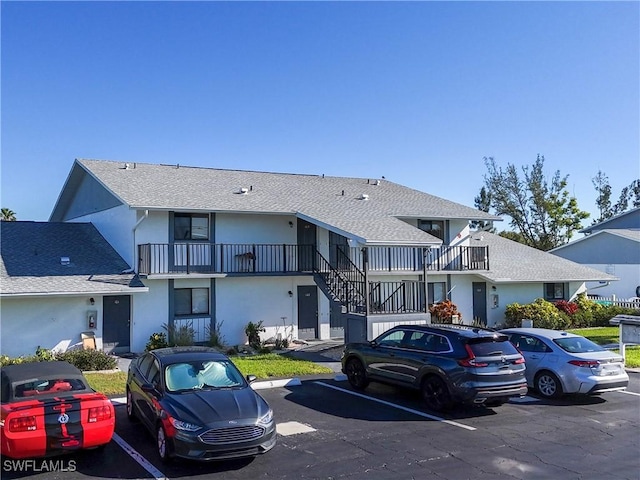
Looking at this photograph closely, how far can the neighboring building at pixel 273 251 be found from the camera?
62.1 ft

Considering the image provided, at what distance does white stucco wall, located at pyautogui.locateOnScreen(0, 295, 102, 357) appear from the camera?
16.6 meters

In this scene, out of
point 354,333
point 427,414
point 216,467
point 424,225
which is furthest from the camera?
point 424,225

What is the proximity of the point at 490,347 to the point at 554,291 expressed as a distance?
18.8m

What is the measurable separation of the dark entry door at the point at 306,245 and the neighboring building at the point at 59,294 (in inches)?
238

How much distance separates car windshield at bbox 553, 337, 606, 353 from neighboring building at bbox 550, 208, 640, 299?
71.9 feet

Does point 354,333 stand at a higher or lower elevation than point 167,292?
lower

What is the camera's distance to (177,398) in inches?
333

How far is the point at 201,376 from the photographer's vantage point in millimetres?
9203

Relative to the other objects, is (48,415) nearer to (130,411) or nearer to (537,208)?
(130,411)

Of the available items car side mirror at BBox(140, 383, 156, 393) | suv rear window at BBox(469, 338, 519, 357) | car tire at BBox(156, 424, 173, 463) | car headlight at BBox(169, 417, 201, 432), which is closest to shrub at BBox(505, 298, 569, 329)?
suv rear window at BBox(469, 338, 519, 357)

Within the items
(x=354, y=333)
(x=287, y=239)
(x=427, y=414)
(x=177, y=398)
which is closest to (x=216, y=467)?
(x=177, y=398)

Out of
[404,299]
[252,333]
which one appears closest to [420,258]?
[404,299]

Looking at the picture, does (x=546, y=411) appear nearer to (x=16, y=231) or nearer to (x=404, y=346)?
(x=404, y=346)

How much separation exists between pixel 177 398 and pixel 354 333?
33.8 feet
